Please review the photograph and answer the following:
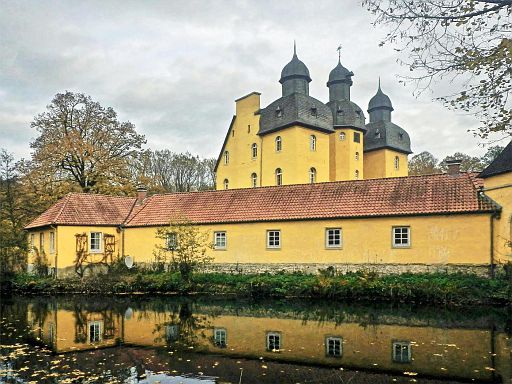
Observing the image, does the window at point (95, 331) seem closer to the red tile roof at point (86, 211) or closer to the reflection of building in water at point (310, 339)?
the reflection of building in water at point (310, 339)

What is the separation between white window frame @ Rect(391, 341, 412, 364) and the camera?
891 centimetres

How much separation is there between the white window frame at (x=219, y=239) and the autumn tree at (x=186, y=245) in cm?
29

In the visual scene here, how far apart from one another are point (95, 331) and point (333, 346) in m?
6.47

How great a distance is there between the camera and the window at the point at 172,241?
21802 millimetres

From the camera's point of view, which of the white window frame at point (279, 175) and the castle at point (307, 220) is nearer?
the castle at point (307, 220)

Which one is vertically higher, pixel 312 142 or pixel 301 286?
pixel 312 142

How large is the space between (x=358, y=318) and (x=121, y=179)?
23053 millimetres

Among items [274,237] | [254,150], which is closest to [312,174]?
[254,150]

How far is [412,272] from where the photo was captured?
61.8 ft

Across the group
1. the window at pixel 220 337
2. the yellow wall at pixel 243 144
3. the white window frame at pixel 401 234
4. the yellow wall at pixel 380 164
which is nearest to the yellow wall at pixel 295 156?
the yellow wall at pixel 243 144

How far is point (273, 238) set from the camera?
22.0 metres

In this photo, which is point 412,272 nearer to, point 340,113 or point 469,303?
point 469,303

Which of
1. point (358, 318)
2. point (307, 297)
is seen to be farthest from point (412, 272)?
point (358, 318)

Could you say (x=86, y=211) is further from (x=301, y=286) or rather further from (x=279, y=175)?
(x=279, y=175)
